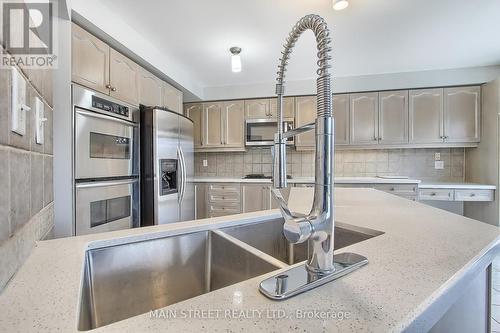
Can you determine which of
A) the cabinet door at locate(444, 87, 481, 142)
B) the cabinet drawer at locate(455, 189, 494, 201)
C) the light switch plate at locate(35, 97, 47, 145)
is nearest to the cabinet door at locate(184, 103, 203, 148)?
the light switch plate at locate(35, 97, 47, 145)

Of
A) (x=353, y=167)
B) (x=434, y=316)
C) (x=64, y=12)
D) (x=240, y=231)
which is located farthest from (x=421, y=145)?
(x=64, y=12)

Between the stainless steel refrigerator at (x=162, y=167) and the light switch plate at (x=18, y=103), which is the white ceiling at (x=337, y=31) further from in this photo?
the light switch plate at (x=18, y=103)

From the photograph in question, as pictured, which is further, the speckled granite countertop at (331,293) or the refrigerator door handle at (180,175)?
the refrigerator door handle at (180,175)

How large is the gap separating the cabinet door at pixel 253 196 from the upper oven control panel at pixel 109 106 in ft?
5.74

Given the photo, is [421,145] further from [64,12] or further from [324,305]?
[64,12]

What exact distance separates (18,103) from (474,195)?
12.7ft

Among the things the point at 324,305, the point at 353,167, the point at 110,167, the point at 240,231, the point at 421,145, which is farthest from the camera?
the point at 353,167

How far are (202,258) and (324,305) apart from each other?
60 centimetres

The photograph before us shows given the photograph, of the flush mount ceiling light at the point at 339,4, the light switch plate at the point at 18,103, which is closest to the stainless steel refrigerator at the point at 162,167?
the flush mount ceiling light at the point at 339,4

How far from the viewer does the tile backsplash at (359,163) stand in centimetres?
344

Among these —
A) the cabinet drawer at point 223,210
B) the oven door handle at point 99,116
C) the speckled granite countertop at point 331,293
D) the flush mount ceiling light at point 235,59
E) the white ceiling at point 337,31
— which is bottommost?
the cabinet drawer at point 223,210

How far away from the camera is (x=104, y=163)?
1915 mm

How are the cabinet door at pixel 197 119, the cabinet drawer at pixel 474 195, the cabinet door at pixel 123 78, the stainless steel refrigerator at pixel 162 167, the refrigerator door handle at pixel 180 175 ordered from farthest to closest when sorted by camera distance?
the cabinet door at pixel 197 119
the cabinet drawer at pixel 474 195
the refrigerator door handle at pixel 180 175
the stainless steel refrigerator at pixel 162 167
the cabinet door at pixel 123 78

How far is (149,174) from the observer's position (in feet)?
7.74
